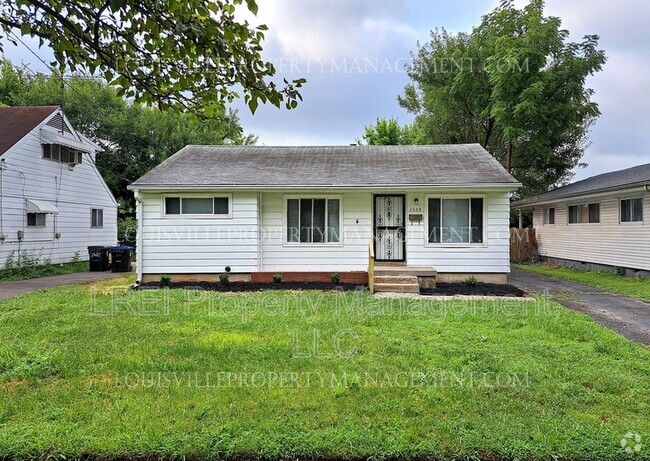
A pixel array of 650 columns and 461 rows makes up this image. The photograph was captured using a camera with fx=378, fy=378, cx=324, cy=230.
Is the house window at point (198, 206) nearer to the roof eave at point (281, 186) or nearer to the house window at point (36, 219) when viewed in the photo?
the roof eave at point (281, 186)

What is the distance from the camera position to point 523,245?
18.2m

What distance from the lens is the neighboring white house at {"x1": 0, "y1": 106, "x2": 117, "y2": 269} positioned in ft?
42.0

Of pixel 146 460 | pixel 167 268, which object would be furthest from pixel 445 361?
pixel 167 268

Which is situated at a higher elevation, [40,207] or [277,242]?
[40,207]

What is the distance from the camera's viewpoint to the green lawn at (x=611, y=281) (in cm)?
910

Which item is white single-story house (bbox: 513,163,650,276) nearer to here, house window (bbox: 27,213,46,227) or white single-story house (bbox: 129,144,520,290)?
white single-story house (bbox: 129,144,520,290)

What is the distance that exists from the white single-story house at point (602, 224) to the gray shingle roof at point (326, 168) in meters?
4.59

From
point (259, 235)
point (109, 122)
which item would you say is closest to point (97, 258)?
point (259, 235)

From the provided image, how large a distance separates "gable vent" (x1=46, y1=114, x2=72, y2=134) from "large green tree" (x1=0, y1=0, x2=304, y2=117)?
14350 mm

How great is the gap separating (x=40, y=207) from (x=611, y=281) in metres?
18.9

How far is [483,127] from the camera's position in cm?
2223

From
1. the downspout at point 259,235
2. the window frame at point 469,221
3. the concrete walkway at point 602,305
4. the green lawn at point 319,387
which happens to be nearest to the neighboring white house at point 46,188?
the green lawn at point 319,387

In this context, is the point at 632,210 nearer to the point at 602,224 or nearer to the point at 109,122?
the point at 602,224

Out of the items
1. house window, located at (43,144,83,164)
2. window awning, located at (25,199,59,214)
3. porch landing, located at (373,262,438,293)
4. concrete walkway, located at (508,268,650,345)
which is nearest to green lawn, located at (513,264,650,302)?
concrete walkway, located at (508,268,650,345)
